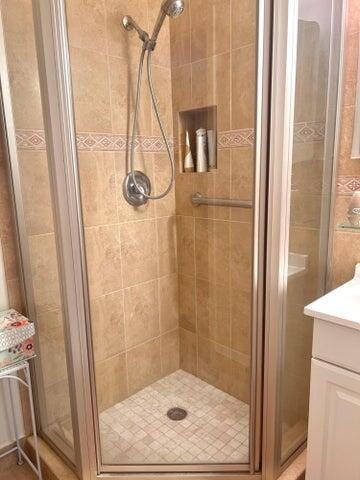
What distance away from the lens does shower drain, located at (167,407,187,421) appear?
1.74 meters

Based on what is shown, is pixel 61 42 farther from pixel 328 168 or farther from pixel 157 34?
pixel 328 168

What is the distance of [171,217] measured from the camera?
1.94 m

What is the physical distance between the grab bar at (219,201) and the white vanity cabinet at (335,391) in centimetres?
57

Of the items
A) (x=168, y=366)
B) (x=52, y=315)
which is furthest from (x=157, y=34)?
(x=168, y=366)

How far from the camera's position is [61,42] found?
0.99m

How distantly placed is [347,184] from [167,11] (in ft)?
3.61

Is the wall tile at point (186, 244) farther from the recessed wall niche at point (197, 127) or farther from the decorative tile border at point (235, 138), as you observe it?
the decorative tile border at point (235, 138)

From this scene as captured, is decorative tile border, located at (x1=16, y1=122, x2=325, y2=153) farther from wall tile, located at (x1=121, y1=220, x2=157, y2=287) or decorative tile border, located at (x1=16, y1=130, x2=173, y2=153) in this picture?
wall tile, located at (x1=121, y1=220, x2=157, y2=287)

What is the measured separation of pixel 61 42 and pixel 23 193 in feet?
1.82

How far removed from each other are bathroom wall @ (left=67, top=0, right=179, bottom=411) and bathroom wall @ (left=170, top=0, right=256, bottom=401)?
8 cm

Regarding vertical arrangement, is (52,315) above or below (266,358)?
above

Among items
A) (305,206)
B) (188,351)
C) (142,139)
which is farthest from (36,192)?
(188,351)

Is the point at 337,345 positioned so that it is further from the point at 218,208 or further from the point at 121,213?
the point at 121,213

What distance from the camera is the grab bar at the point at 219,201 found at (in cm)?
156
